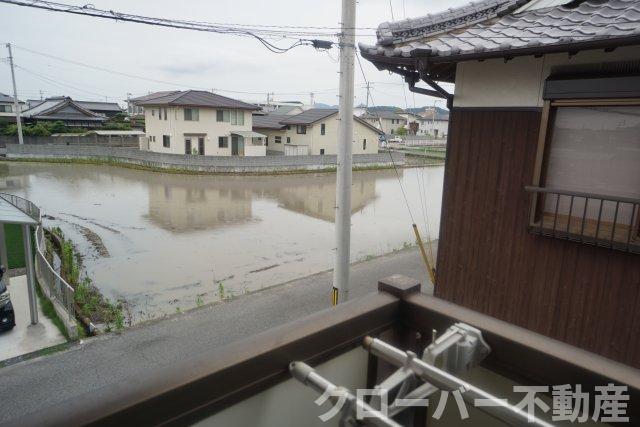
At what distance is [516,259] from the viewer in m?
4.12

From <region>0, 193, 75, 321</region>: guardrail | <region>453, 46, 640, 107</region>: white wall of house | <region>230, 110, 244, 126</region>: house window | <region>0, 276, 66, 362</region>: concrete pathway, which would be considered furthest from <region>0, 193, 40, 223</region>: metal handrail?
<region>230, 110, 244, 126</region>: house window

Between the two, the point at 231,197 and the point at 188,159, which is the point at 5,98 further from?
the point at 231,197

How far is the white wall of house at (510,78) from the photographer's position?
352cm

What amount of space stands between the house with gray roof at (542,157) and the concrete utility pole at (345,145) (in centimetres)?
98

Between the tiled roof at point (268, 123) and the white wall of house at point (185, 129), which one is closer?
the white wall of house at point (185, 129)

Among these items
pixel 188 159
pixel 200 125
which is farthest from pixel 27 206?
pixel 200 125

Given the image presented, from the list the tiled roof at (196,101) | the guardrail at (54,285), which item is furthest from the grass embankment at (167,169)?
the guardrail at (54,285)

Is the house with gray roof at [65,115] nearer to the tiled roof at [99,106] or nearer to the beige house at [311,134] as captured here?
the tiled roof at [99,106]

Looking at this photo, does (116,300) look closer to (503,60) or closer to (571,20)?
(503,60)

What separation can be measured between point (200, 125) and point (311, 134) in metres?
8.91

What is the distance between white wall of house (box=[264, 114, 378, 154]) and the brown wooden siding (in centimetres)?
2937

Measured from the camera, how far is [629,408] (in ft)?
4.10

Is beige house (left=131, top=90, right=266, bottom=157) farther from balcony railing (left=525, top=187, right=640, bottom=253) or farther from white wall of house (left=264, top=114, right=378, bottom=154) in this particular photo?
balcony railing (left=525, top=187, right=640, bottom=253)

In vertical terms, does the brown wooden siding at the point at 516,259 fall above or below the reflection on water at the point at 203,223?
above
